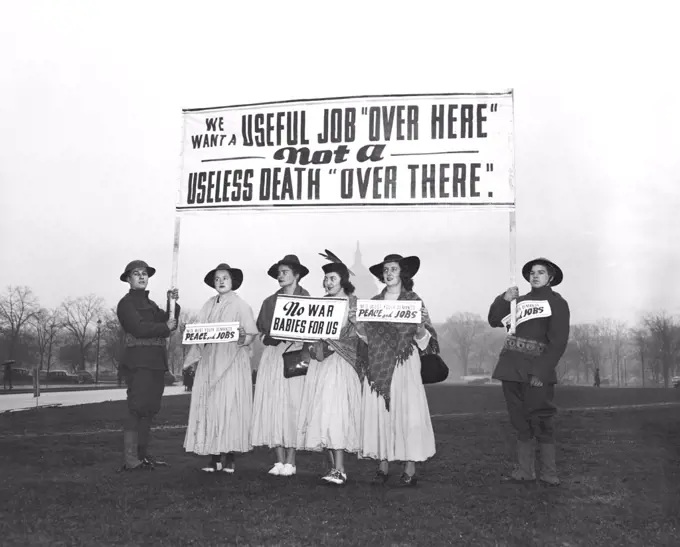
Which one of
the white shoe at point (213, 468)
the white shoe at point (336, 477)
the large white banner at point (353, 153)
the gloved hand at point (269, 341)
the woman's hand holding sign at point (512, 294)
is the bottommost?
the white shoe at point (213, 468)

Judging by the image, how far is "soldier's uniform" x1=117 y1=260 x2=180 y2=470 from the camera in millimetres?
8391

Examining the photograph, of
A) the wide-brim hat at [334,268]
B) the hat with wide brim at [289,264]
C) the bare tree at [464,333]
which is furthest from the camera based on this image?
the bare tree at [464,333]

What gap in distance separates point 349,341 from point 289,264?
129cm

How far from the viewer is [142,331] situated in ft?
27.5

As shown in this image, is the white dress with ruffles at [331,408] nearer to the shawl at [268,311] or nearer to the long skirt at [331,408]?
the long skirt at [331,408]

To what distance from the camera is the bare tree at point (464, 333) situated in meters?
101

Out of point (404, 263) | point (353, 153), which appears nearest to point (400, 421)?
point (404, 263)

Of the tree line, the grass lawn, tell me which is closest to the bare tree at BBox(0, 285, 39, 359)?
the tree line

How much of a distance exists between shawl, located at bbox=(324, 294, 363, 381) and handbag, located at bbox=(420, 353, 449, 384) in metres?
0.70

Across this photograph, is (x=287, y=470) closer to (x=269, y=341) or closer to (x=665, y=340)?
(x=269, y=341)

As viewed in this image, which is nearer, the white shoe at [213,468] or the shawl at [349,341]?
the shawl at [349,341]

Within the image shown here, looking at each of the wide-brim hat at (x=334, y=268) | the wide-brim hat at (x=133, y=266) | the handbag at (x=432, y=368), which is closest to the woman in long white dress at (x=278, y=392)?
the wide-brim hat at (x=334, y=268)

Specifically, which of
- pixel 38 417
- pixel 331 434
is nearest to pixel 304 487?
pixel 331 434

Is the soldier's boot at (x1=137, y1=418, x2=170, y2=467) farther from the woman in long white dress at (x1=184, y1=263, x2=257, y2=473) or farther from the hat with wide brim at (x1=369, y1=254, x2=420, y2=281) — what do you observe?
the hat with wide brim at (x1=369, y1=254, x2=420, y2=281)
